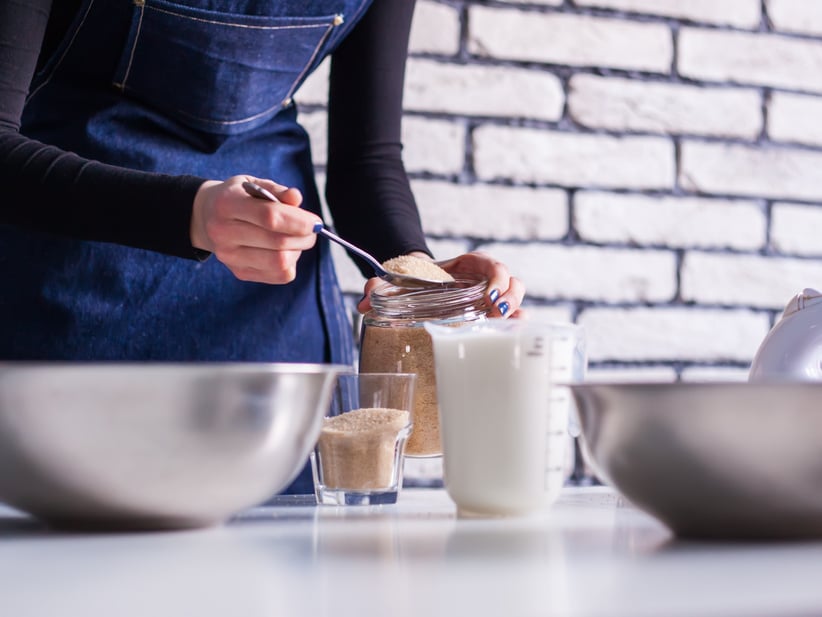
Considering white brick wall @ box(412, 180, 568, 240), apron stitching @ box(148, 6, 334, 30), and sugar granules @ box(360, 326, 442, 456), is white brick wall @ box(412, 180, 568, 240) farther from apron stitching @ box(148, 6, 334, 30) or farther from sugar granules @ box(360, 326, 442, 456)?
sugar granules @ box(360, 326, 442, 456)

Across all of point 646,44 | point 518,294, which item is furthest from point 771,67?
point 518,294

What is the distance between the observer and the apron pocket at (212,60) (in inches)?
36.2

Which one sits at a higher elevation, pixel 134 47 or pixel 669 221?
pixel 134 47

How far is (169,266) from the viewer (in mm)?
961

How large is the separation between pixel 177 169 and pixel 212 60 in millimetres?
112

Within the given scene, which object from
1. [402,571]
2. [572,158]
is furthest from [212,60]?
[402,571]

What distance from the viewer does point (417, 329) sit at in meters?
0.73

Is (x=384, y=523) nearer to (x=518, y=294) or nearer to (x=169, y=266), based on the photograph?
(x=518, y=294)

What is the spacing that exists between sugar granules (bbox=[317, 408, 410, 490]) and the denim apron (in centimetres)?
40

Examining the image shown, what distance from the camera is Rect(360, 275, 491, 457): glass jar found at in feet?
2.31

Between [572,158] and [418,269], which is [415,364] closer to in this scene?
[418,269]

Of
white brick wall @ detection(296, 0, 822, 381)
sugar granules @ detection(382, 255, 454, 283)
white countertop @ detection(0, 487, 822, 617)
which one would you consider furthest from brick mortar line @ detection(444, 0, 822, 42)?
white countertop @ detection(0, 487, 822, 617)

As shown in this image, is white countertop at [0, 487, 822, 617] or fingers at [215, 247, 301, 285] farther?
fingers at [215, 247, 301, 285]

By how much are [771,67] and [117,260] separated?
3.48 feet
